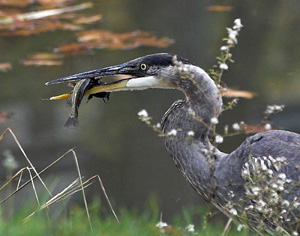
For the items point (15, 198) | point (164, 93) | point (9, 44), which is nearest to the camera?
point (15, 198)

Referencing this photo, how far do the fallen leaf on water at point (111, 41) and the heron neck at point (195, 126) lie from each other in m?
3.08

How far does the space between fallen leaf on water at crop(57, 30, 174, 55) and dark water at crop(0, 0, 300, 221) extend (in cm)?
10

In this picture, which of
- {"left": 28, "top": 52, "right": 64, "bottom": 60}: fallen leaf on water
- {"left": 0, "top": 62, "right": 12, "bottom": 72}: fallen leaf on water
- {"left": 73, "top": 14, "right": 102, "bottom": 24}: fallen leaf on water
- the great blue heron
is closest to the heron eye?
the great blue heron

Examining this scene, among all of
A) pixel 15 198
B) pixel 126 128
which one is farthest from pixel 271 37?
pixel 15 198

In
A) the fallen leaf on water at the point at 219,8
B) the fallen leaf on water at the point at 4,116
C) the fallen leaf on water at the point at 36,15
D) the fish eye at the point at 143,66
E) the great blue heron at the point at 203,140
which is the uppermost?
the fish eye at the point at 143,66

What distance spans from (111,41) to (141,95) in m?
1.04

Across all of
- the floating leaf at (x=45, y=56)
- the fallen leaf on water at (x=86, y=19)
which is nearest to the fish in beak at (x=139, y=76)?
the floating leaf at (x=45, y=56)

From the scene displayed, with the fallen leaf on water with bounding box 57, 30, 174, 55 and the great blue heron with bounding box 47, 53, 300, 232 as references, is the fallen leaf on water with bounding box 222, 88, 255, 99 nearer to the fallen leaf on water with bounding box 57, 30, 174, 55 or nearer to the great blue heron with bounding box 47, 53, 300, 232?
the fallen leaf on water with bounding box 57, 30, 174, 55

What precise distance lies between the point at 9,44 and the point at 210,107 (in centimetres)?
357

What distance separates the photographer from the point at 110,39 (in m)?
7.25

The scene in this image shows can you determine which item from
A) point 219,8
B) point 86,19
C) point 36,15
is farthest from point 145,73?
point 219,8

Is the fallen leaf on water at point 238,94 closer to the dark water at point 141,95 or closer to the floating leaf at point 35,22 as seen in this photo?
the dark water at point 141,95

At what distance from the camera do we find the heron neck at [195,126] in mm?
3949

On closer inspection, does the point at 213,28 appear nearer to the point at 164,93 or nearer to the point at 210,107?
the point at 164,93
